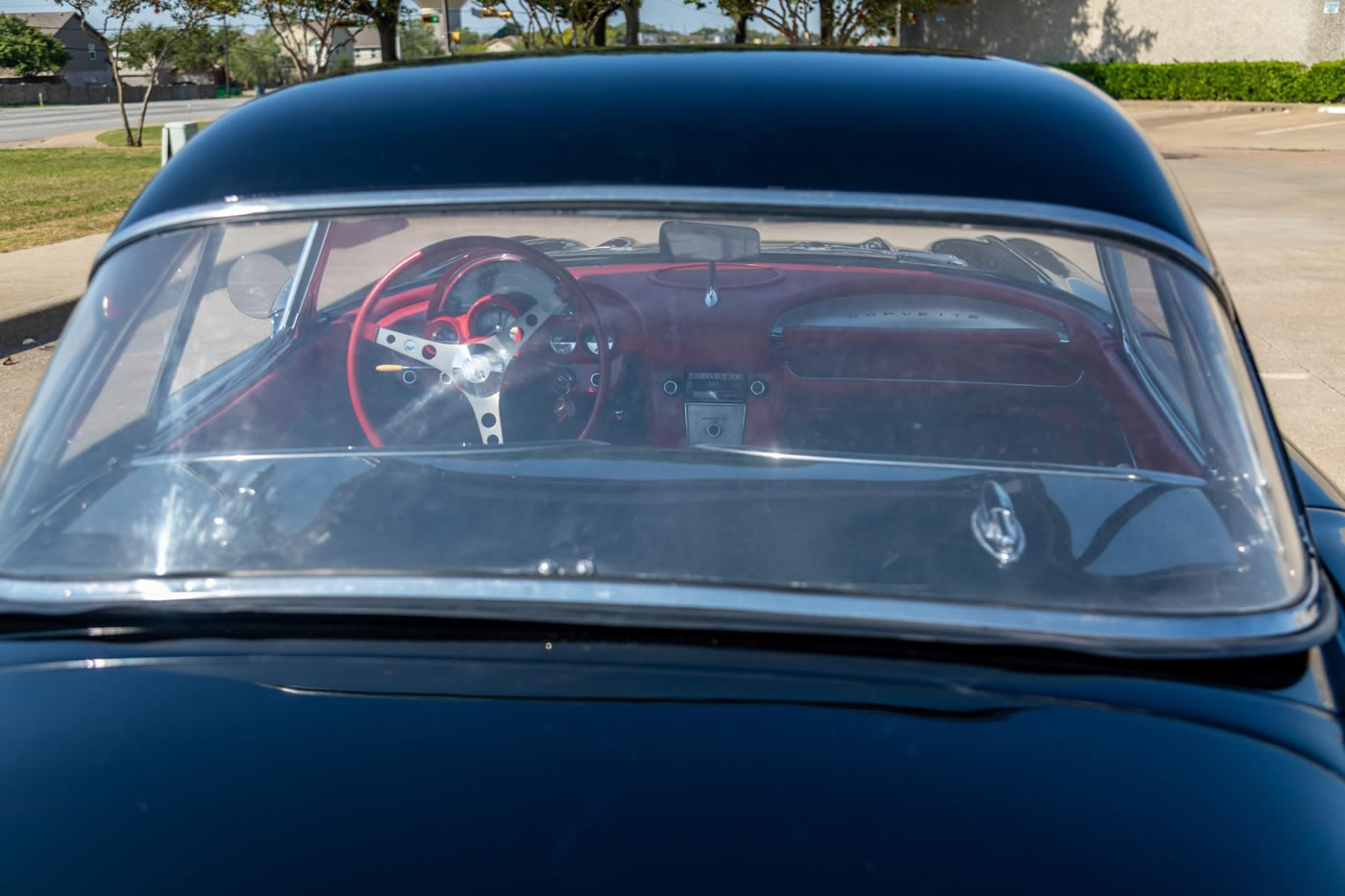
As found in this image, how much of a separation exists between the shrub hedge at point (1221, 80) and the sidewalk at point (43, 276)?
2231 cm

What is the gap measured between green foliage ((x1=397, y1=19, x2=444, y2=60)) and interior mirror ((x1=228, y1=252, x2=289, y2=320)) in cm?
5992

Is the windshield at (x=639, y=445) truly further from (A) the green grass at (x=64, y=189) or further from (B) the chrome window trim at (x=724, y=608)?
(A) the green grass at (x=64, y=189)

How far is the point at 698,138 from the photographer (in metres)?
1.55

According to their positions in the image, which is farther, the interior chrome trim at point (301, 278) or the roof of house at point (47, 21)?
the roof of house at point (47, 21)

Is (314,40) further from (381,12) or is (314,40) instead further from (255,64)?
(255,64)

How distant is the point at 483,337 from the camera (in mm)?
2361

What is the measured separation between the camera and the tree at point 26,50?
250 ft

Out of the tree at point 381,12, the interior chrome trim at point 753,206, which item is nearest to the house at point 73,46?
the tree at point 381,12

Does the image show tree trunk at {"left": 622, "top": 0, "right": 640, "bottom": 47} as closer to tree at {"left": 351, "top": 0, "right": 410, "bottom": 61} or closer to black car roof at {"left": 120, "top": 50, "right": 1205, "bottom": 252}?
tree at {"left": 351, "top": 0, "right": 410, "bottom": 61}

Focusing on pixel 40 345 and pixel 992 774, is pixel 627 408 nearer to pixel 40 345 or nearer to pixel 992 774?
pixel 992 774

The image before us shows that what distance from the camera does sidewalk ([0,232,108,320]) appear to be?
7.78 metres

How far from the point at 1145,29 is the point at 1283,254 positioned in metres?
24.3

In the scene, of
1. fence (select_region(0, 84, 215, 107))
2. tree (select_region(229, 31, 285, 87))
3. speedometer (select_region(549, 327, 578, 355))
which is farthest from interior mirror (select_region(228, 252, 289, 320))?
tree (select_region(229, 31, 285, 87))

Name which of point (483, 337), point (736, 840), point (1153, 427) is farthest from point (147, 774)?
point (1153, 427)
